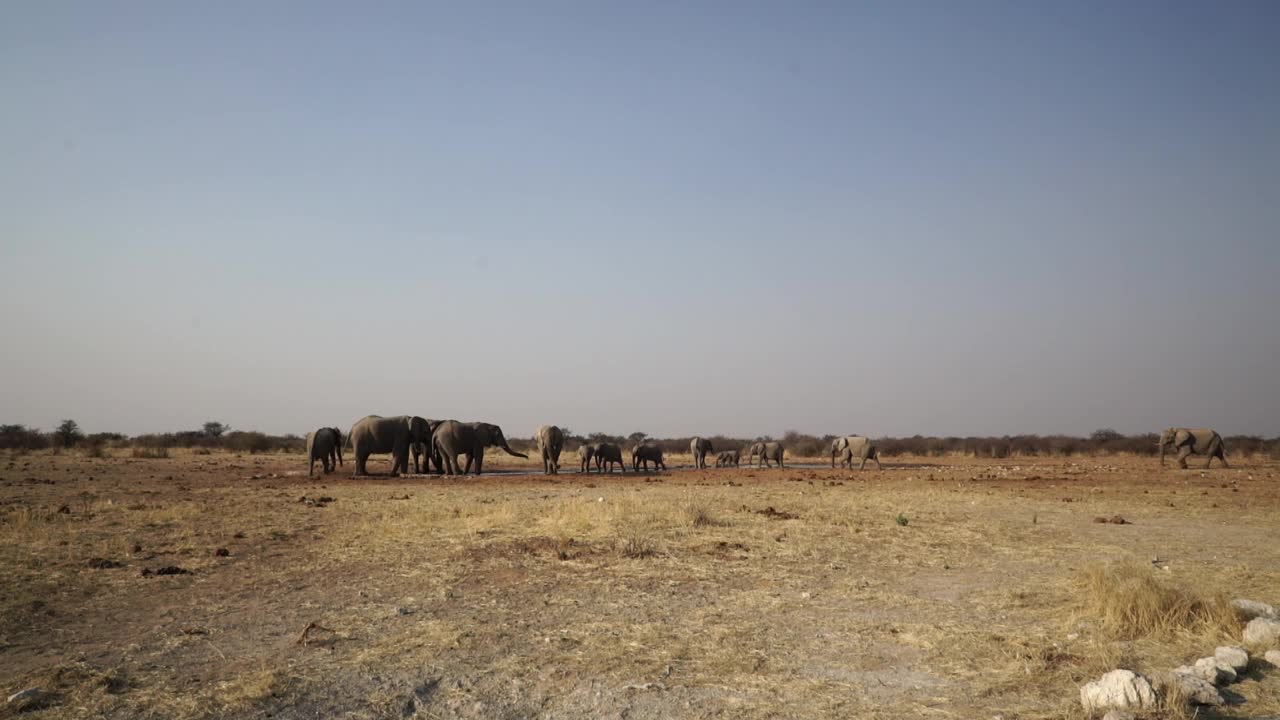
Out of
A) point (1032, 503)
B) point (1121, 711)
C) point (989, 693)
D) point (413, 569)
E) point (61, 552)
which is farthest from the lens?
point (1032, 503)

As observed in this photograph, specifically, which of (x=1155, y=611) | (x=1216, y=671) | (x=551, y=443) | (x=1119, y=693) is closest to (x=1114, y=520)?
(x=1155, y=611)

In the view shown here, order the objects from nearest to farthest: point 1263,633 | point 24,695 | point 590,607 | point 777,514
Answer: point 24,695
point 1263,633
point 590,607
point 777,514

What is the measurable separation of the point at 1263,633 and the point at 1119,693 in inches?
106

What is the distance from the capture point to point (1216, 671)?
5984mm

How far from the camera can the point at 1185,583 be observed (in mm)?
9906

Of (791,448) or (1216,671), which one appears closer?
(1216,671)

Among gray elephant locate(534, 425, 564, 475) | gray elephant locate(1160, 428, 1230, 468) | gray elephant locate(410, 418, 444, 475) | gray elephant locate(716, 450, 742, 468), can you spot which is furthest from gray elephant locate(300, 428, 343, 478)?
gray elephant locate(1160, 428, 1230, 468)

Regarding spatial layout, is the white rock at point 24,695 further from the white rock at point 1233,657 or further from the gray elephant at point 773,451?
the gray elephant at point 773,451

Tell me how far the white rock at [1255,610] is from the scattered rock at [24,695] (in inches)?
418

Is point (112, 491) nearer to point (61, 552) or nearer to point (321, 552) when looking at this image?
point (61, 552)

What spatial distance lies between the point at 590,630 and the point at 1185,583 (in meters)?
7.72

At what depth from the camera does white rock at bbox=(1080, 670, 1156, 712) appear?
5.42 metres

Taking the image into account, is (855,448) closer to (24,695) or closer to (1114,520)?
(1114,520)

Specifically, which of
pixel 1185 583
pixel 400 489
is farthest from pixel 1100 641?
pixel 400 489
